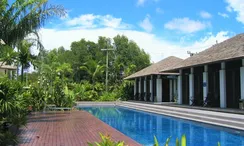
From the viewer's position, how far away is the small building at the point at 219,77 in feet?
48.4

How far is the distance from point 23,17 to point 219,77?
35.1 feet

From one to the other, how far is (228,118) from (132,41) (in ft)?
110

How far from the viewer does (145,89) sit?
29.4 metres

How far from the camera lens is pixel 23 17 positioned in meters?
11.8

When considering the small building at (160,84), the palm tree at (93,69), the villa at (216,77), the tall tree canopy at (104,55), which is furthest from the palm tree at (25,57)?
the tall tree canopy at (104,55)

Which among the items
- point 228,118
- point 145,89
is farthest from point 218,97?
point 145,89

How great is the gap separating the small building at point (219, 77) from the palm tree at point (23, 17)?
8233 mm

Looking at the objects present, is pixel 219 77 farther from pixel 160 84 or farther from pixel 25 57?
pixel 25 57

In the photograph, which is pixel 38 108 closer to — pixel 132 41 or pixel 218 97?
pixel 218 97

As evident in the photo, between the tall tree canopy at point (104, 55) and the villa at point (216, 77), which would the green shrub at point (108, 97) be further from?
the villa at point (216, 77)

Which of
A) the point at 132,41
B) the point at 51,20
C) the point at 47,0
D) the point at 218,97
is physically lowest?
the point at 218,97

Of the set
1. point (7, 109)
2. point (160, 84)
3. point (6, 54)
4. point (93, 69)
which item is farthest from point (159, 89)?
point (7, 109)

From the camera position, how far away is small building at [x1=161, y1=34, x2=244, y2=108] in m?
14.7

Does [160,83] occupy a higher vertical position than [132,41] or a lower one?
lower
